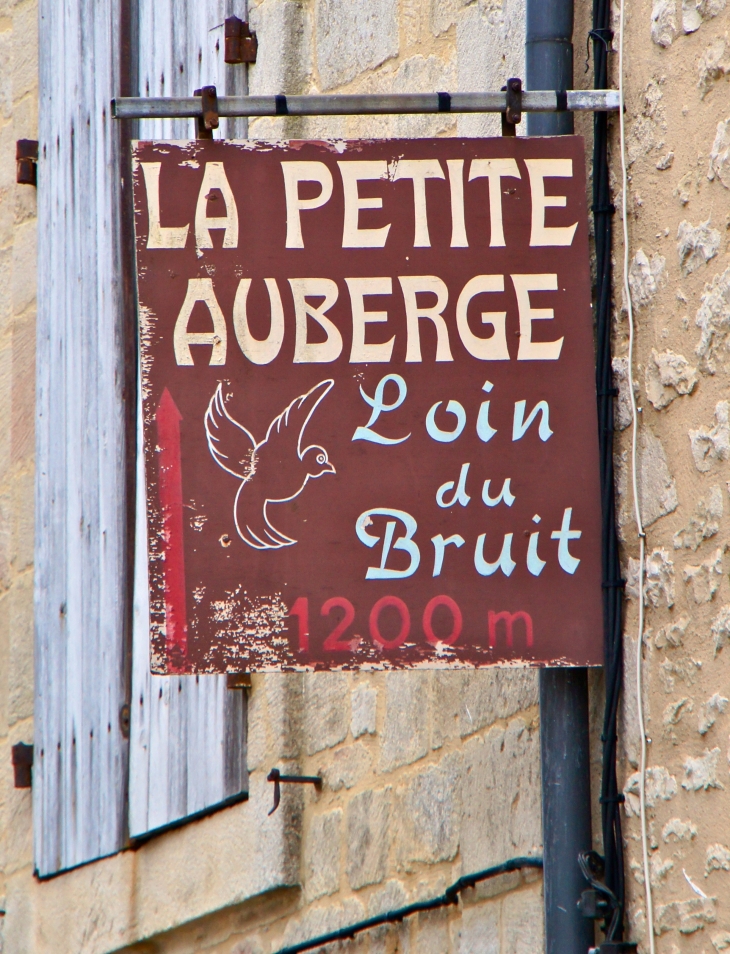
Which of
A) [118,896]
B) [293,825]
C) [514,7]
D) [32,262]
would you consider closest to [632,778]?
[293,825]

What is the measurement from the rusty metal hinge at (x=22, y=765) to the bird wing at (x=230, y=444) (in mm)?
2975

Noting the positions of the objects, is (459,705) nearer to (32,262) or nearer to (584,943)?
(584,943)

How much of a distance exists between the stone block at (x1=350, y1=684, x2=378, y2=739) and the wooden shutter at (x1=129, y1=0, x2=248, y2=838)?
1.43 ft

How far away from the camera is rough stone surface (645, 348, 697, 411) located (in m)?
3.44

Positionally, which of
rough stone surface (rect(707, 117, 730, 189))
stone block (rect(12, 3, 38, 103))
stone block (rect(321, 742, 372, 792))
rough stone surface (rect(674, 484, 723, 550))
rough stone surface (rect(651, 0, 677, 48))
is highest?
→ stone block (rect(12, 3, 38, 103))

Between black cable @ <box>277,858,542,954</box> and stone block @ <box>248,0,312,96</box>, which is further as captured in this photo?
stone block @ <box>248,0,312,96</box>

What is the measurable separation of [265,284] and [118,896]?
8.30 ft

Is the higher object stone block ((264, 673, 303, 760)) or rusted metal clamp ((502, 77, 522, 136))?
rusted metal clamp ((502, 77, 522, 136))

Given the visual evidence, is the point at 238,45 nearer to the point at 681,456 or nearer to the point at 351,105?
the point at 351,105

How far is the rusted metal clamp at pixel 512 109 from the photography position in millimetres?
3445

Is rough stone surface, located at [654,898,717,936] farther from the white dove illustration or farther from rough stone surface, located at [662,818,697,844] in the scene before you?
the white dove illustration

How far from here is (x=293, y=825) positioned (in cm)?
465

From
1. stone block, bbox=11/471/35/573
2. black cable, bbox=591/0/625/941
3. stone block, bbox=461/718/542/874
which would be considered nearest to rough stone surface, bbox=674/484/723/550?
black cable, bbox=591/0/625/941

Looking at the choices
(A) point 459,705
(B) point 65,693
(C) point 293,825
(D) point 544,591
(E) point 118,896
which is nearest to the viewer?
(D) point 544,591
